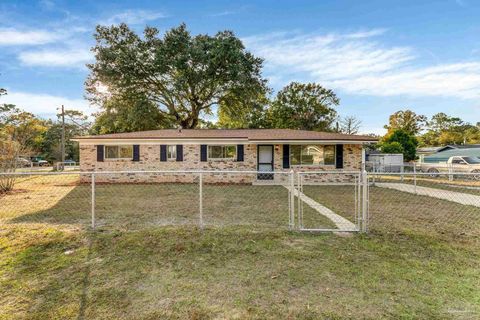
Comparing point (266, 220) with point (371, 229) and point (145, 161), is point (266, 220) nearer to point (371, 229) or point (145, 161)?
point (371, 229)

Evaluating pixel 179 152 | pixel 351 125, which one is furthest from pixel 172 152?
pixel 351 125

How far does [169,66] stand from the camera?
23.5 metres

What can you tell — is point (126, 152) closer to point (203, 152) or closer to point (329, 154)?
point (203, 152)

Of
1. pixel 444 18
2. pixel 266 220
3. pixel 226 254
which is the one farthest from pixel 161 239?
pixel 444 18

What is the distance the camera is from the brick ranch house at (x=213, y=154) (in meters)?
15.6

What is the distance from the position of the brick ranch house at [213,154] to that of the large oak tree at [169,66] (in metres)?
9.51

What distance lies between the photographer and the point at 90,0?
36.6 feet

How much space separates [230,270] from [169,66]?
22.7 m

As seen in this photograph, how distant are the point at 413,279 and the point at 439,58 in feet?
53.4

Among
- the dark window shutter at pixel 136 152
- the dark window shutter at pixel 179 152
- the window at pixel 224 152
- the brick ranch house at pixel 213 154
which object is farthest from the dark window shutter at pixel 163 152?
the window at pixel 224 152

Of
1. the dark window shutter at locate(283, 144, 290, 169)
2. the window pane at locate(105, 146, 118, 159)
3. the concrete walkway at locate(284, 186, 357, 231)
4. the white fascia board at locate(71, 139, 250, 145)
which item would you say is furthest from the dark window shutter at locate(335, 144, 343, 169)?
the window pane at locate(105, 146, 118, 159)

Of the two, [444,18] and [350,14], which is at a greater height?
[350,14]

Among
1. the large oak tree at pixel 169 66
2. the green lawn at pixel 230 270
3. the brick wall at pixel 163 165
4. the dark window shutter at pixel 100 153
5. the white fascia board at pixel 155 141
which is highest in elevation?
the large oak tree at pixel 169 66

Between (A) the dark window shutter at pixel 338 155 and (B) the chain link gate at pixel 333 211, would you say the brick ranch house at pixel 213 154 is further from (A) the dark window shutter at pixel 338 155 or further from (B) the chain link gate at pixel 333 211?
(B) the chain link gate at pixel 333 211
